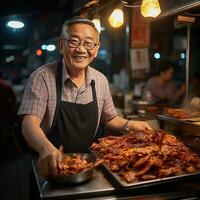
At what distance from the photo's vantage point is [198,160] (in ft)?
Answer: 9.07

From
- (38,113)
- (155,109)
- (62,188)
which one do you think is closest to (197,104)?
(155,109)

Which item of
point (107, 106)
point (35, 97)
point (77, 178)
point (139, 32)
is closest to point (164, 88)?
point (139, 32)

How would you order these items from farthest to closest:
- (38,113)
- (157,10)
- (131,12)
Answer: (131,12) → (157,10) → (38,113)

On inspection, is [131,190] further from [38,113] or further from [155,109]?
[155,109]

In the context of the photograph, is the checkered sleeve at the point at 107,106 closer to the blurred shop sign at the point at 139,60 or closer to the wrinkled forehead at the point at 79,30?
the wrinkled forehead at the point at 79,30

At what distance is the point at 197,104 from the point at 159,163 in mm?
2558

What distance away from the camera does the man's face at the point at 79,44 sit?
304 centimetres

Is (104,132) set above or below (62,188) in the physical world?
below

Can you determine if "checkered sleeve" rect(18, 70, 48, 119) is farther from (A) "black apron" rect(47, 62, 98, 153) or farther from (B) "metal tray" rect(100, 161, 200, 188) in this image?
(B) "metal tray" rect(100, 161, 200, 188)

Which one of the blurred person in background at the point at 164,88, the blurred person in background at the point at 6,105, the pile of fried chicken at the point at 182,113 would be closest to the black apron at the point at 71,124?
the pile of fried chicken at the point at 182,113

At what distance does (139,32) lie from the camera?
855cm

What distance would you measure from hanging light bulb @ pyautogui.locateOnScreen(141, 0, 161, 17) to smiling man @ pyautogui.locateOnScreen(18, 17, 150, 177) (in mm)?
1002

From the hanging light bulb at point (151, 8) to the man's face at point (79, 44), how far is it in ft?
3.41

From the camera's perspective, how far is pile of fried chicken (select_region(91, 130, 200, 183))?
249 centimetres
